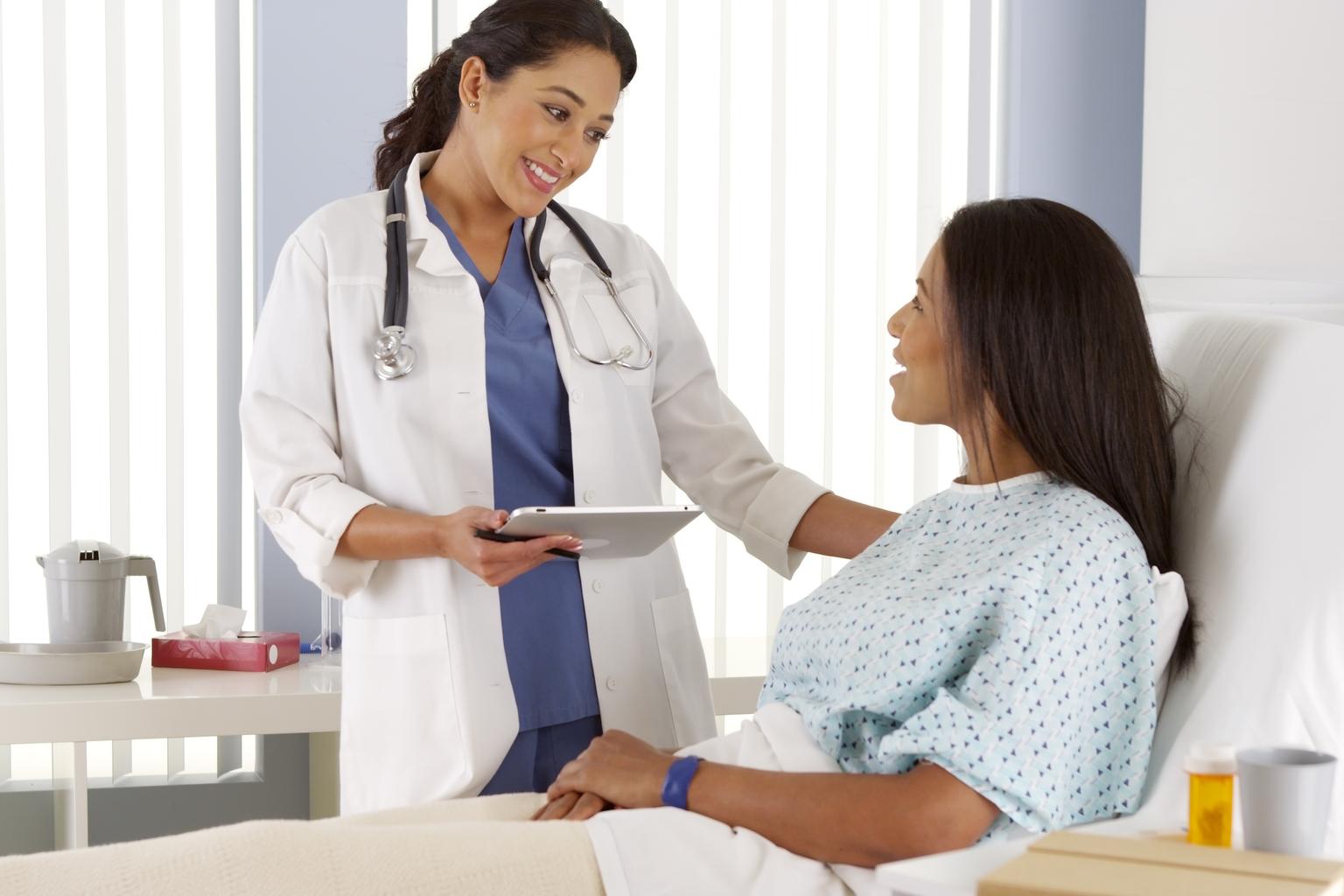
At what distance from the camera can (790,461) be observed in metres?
2.92

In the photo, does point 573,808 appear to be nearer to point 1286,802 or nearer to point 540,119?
point 1286,802

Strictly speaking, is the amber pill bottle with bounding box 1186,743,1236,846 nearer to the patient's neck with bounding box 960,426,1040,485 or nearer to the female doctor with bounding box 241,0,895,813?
the patient's neck with bounding box 960,426,1040,485

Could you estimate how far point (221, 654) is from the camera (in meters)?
2.31

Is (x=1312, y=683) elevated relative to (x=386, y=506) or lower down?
lower down

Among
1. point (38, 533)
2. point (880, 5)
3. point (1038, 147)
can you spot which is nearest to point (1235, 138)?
point (1038, 147)

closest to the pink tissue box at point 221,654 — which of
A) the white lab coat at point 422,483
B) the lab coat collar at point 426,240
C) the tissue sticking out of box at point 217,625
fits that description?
the tissue sticking out of box at point 217,625

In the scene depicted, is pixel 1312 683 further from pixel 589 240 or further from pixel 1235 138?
pixel 1235 138

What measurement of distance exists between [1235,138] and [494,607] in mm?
1587

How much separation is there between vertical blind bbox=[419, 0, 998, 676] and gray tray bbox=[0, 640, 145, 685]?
1146mm

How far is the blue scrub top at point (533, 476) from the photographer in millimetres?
1632

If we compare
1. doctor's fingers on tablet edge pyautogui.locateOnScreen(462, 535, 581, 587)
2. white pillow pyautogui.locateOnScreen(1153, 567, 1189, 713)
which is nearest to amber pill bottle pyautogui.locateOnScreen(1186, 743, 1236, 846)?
white pillow pyautogui.locateOnScreen(1153, 567, 1189, 713)

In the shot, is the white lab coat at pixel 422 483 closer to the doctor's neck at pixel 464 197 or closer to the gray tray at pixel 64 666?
the doctor's neck at pixel 464 197

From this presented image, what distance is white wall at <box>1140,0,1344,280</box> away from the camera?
7.15 feet

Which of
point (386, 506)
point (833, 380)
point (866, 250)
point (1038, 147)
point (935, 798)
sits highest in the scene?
point (1038, 147)
